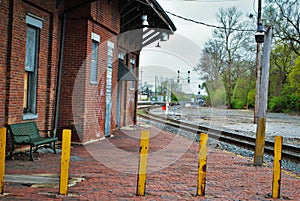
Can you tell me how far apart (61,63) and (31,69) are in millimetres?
1789

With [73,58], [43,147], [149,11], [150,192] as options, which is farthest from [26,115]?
[149,11]

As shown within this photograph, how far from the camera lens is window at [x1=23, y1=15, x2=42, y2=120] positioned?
10.9 metres

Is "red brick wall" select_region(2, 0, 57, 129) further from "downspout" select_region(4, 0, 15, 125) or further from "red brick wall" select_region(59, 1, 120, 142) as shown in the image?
"red brick wall" select_region(59, 1, 120, 142)

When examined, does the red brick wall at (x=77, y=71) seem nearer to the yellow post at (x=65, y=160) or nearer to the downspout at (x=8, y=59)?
the downspout at (x=8, y=59)

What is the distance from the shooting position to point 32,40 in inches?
436

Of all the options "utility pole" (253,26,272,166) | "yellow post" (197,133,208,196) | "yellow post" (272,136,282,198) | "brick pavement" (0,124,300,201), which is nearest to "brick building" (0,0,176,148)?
"brick pavement" (0,124,300,201)

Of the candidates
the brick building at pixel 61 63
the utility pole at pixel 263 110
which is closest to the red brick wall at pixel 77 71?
the brick building at pixel 61 63

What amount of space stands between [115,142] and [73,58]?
134 inches

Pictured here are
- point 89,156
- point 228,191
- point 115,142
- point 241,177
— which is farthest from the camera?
point 115,142

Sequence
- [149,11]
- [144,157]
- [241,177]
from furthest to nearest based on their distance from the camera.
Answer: [149,11]
[241,177]
[144,157]

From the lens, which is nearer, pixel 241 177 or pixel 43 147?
pixel 241 177

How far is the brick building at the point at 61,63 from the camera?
32.4 feet

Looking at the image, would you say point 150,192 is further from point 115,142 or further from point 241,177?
point 115,142

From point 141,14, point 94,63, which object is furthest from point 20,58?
point 141,14
